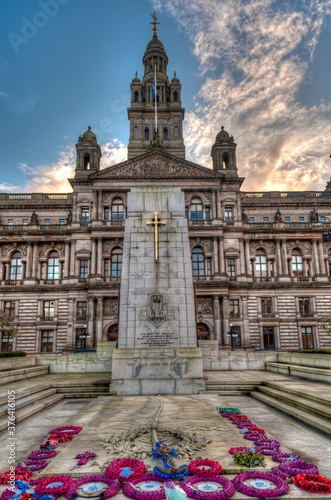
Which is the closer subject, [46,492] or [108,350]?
[46,492]

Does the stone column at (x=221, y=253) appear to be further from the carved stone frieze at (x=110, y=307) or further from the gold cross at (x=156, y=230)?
the gold cross at (x=156, y=230)

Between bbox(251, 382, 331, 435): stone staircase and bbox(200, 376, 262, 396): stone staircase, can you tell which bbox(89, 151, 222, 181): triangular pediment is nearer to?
bbox(200, 376, 262, 396): stone staircase

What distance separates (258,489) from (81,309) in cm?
3776

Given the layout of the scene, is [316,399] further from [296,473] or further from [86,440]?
[86,440]

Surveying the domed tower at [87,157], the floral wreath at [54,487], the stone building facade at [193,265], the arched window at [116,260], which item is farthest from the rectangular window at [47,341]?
the floral wreath at [54,487]

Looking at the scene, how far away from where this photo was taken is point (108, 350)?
2014 cm

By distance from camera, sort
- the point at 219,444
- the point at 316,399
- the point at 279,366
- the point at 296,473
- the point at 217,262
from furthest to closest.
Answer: the point at 217,262 < the point at 279,366 < the point at 316,399 < the point at 219,444 < the point at 296,473

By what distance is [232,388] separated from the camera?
505 inches

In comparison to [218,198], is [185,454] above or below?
below

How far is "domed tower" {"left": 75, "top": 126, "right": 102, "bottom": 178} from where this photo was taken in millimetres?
45031

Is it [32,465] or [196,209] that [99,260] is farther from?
[32,465]

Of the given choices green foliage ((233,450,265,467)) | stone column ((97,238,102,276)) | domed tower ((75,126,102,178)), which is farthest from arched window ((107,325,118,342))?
green foliage ((233,450,265,467))

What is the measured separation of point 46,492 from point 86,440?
2.00 meters

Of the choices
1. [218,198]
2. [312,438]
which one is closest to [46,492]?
[312,438]
